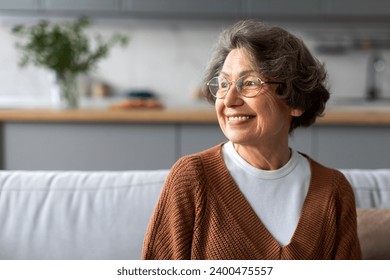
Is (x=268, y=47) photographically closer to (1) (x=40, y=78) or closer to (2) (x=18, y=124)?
(2) (x=18, y=124)

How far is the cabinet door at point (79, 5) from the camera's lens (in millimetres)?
4121

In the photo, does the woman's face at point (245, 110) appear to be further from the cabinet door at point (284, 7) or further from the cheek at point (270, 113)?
the cabinet door at point (284, 7)

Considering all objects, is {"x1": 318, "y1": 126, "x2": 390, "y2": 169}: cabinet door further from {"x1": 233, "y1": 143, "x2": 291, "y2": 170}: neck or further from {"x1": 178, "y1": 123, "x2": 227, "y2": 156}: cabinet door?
{"x1": 233, "y1": 143, "x2": 291, "y2": 170}: neck

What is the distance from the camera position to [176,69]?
4.54 metres

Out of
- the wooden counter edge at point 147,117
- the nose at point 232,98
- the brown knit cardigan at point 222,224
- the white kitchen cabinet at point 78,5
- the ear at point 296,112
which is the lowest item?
the wooden counter edge at point 147,117

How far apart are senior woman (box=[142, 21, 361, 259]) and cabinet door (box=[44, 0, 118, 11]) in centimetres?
316

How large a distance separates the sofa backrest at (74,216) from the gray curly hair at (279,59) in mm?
496

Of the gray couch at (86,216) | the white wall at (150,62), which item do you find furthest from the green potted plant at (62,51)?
the gray couch at (86,216)

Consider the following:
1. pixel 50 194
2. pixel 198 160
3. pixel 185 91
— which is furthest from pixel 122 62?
pixel 198 160

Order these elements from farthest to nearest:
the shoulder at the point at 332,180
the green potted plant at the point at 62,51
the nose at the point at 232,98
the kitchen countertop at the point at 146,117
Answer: the green potted plant at the point at 62,51 < the kitchen countertop at the point at 146,117 < the shoulder at the point at 332,180 < the nose at the point at 232,98

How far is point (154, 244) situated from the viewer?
1092 mm

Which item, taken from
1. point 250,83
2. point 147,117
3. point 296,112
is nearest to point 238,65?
point 250,83

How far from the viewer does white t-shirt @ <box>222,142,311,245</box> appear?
109 centimetres

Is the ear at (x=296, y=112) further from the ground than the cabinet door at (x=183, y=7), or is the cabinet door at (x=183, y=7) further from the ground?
the cabinet door at (x=183, y=7)
